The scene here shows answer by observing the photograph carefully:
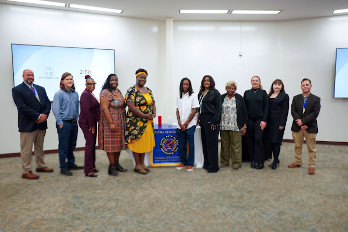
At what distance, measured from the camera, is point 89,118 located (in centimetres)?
402

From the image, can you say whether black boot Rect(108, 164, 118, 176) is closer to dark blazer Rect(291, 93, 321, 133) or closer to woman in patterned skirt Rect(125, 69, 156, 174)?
woman in patterned skirt Rect(125, 69, 156, 174)

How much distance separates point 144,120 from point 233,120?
56.9 inches

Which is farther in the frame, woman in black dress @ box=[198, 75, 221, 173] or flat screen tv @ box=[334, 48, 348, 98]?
flat screen tv @ box=[334, 48, 348, 98]

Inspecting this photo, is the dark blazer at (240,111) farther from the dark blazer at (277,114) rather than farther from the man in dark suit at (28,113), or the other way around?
the man in dark suit at (28,113)

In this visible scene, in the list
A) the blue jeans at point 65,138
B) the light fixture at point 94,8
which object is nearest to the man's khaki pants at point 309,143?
the blue jeans at point 65,138

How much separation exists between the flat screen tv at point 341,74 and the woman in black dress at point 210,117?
3826 millimetres

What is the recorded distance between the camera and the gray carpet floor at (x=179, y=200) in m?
2.62

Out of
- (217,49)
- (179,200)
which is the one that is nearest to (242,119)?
(179,200)

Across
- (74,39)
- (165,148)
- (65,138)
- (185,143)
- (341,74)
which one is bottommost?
(165,148)

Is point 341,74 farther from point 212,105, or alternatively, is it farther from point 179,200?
point 179,200

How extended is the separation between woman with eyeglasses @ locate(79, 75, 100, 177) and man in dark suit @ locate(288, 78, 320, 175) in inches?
125

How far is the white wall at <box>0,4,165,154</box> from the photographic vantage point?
5414mm

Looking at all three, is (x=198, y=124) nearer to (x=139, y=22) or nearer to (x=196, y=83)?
(x=196, y=83)

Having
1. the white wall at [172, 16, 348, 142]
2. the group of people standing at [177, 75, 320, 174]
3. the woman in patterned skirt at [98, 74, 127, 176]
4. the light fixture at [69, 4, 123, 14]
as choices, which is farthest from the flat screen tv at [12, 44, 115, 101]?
the group of people standing at [177, 75, 320, 174]
